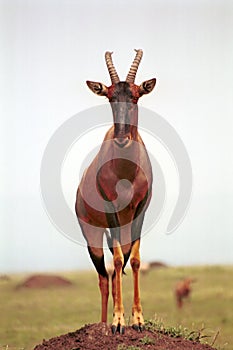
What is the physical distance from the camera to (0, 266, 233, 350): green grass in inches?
185

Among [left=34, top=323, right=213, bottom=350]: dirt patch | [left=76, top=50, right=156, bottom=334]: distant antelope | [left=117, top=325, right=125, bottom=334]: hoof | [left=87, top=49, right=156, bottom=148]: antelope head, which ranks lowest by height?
[left=34, top=323, right=213, bottom=350]: dirt patch

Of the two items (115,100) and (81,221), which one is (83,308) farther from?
(115,100)

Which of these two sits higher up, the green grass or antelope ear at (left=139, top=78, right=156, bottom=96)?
antelope ear at (left=139, top=78, right=156, bottom=96)

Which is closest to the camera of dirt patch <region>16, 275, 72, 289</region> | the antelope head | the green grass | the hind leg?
the antelope head

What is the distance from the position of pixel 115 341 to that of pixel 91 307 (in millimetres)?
753

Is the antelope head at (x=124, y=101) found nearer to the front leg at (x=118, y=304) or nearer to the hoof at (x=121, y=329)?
the front leg at (x=118, y=304)

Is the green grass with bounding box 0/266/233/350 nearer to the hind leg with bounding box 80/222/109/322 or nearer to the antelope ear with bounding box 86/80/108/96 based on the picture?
the hind leg with bounding box 80/222/109/322

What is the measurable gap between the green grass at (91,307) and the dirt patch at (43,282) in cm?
4

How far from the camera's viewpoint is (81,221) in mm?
4477

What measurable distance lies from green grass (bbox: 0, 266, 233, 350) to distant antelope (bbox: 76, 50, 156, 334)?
1.44 ft

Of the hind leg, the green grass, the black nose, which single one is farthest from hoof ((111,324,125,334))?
the black nose

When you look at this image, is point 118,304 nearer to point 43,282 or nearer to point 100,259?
point 100,259

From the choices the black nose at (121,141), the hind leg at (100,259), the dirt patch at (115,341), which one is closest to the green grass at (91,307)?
the hind leg at (100,259)

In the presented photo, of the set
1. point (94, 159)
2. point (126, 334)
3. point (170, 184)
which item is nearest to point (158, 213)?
point (170, 184)
